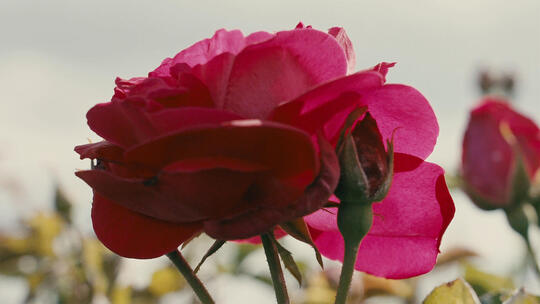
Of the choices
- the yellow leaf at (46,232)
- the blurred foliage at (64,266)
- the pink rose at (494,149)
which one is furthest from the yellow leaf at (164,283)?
the pink rose at (494,149)

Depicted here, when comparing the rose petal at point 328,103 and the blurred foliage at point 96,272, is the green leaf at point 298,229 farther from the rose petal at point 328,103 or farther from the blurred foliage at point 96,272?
the blurred foliage at point 96,272

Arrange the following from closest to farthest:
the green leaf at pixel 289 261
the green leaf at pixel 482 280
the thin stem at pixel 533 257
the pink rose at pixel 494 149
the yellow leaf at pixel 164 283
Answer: the green leaf at pixel 289 261, the thin stem at pixel 533 257, the green leaf at pixel 482 280, the pink rose at pixel 494 149, the yellow leaf at pixel 164 283

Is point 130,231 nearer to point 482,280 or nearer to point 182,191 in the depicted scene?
point 182,191

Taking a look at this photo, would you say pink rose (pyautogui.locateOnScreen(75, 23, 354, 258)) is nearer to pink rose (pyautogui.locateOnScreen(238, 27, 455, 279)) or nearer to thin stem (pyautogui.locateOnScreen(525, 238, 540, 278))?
pink rose (pyautogui.locateOnScreen(238, 27, 455, 279))

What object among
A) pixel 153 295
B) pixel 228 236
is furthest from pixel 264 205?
pixel 153 295

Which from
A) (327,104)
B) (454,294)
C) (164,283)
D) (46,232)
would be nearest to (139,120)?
(327,104)
